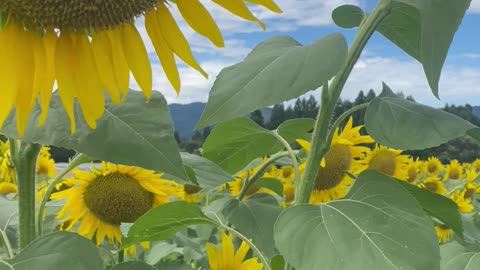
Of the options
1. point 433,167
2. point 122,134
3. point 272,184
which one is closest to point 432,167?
point 433,167

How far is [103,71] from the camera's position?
36.5 inches

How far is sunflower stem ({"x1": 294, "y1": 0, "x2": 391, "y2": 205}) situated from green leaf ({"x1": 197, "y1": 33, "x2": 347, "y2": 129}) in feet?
0.32

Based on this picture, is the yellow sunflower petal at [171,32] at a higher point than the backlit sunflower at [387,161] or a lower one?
higher

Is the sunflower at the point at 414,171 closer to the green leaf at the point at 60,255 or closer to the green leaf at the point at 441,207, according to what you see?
the green leaf at the point at 441,207

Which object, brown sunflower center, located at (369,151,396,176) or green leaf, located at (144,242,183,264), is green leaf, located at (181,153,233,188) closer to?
green leaf, located at (144,242,183,264)

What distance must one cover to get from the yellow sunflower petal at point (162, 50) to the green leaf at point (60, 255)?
0.77 ft

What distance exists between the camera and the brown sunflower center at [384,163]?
260 centimetres

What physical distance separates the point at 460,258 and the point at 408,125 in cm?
28

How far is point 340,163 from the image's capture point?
2.16 m

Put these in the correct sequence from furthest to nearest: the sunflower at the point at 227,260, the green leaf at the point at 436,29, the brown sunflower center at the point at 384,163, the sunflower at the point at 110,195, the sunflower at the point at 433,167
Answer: the sunflower at the point at 433,167 < the brown sunflower center at the point at 384,163 < the sunflower at the point at 110,195 < the sunflower at the point at 227,260 < the green leaf at the point at 436,29

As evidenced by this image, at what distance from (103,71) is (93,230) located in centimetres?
88

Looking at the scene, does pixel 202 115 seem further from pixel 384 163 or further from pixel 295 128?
pixel 384 163

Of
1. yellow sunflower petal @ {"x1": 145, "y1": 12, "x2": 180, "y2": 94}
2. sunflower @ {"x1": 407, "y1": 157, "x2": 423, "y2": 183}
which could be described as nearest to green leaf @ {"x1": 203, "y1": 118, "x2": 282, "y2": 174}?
yellow sunflower petal @ {"x1": 145, "y1": 12, "x2": 180, "y2": 94}

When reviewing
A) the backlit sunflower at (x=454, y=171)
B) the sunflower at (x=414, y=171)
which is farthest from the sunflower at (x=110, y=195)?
the backlit sunflower at (x=454, y=171)
